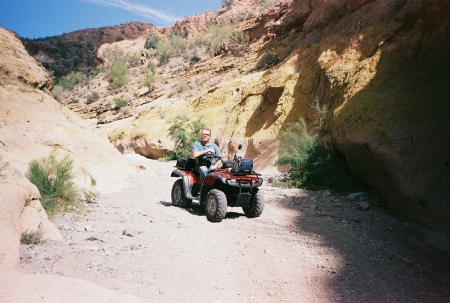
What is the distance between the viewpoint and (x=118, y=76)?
4619 centimetres

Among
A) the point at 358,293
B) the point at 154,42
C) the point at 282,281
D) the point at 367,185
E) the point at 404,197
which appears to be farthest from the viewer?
the point at 154,42

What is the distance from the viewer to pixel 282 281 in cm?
336

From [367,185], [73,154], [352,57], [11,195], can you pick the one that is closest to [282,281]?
[11,195]

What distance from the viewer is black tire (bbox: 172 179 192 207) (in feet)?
23.0

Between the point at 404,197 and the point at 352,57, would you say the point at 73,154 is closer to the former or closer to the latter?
the point at 404,197

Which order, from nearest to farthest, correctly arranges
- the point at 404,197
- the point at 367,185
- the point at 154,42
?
the point at 404,197 → the point at 367,185 → the point at 154,42

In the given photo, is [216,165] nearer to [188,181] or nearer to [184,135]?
[188,181]

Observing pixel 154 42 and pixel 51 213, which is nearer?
pixel 51 213

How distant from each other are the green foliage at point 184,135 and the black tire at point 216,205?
1578 cm

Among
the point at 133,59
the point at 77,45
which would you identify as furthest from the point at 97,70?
the point at 77,45

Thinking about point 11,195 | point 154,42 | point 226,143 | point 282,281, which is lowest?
point 282,281

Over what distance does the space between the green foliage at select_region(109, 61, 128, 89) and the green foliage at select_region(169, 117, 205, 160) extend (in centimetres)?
2528

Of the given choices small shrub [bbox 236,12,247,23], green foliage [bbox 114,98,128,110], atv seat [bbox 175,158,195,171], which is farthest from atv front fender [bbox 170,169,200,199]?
small shrub [bbox 236,12,247,23]

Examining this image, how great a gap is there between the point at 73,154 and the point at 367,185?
307 inches
